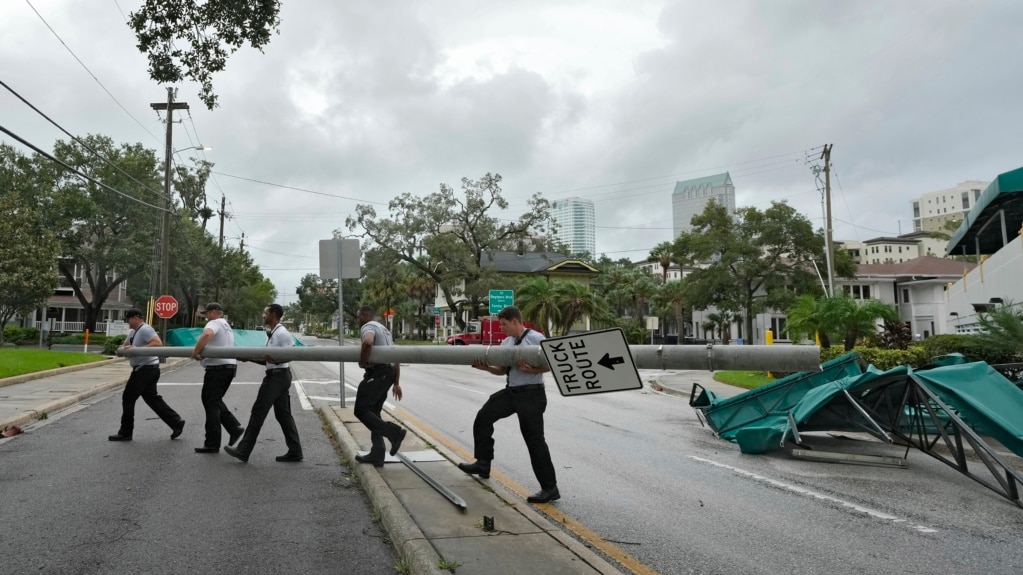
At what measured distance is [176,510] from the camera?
5477mm

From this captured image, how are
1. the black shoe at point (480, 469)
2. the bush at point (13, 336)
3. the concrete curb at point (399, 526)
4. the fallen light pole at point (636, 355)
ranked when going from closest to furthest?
the fallen light pole at point (636, 355) → the concrete curb at point (399, 526) → the black shoe at point (480, 469) → the bush at point (13, 336)

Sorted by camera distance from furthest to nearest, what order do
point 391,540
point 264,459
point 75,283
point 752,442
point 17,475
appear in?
point 75,283 < point 752,442 < point 264,459 < point 17,475 < point 391,540

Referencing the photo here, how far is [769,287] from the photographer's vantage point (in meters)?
45.0

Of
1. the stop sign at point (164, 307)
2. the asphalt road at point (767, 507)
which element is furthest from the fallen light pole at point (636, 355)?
the stop sign at point (164, 307)

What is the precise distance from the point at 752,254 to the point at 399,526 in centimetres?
4316

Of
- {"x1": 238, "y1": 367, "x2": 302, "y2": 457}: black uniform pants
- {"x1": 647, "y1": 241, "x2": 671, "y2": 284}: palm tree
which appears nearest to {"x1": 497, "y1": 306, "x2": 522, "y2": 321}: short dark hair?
{"x1": 238, "y1": 367, "x2": 302, "y2": 457}: black uniform pants

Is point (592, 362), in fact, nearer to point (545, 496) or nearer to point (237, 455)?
point (545, 496)

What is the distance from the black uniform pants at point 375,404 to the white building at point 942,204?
164 metres

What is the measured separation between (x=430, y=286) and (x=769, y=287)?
39.2 meters

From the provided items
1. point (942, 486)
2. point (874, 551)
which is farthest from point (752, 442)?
point (874, 551)

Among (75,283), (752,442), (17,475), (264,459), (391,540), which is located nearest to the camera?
(391,540)

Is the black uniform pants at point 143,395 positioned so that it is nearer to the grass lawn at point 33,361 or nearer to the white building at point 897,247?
the grass lawn at point 33,361

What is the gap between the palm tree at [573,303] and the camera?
139 feet

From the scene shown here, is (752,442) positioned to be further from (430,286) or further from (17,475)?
(430,286)
